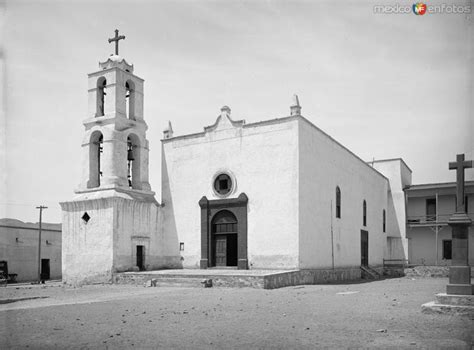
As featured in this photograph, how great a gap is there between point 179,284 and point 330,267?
29.1 ft

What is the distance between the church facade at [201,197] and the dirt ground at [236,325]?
823 cm

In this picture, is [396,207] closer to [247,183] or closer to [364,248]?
[364,248]

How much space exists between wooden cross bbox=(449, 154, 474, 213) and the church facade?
935 centimetres

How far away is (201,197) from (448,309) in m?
15.2

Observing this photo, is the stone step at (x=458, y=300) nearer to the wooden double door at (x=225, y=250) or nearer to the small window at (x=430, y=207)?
the wooden double door at (x=225, y=250)

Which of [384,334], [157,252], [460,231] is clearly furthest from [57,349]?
[157,252]

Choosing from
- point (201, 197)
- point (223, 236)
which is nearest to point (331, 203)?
point (223, 236)

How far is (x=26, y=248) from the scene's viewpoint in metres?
39.5

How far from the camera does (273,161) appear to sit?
21719mm

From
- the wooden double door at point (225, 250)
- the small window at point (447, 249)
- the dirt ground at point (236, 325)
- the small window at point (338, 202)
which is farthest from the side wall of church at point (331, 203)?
the dirt ground at point (236, 325)

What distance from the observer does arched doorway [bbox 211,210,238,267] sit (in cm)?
2272

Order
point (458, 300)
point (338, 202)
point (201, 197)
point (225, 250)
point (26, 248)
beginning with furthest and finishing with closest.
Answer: point (26, 248) < point (338, 202) < point (201, 197) < point (225, 250) < point (458, 300)

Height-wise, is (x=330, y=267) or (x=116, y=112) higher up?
(x=116, y=112)

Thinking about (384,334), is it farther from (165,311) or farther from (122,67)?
(122,67)
